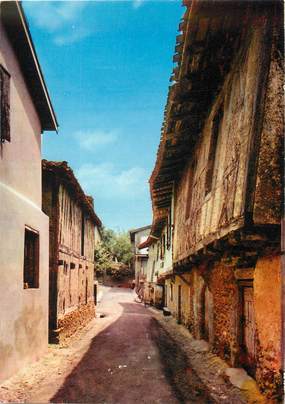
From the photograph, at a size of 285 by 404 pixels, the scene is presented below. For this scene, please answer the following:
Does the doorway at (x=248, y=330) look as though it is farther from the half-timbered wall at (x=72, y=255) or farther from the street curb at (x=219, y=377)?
the half-timbered wall at (x=72, y=255)

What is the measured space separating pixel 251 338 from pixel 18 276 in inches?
186

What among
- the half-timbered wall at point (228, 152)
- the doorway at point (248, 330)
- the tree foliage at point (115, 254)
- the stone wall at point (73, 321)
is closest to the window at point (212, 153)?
the half-timbered wall at point (228, 152)

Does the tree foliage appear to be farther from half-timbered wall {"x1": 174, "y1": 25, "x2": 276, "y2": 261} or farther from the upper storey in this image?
the upper storey

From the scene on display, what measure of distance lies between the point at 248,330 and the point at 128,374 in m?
2.72

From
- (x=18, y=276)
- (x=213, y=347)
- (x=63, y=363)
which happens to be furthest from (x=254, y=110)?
(x=63, y=363)

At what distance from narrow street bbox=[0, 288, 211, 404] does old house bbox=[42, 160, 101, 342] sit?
131cm

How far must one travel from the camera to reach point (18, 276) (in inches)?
299

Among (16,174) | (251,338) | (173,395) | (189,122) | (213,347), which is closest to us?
(173,395)

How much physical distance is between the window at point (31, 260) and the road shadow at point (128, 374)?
2350mm

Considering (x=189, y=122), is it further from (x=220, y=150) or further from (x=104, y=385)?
(x=104, y=385)

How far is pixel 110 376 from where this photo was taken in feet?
25.8

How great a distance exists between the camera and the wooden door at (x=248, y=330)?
7.07 metres

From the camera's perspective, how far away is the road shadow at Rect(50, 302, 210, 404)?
6488 mm

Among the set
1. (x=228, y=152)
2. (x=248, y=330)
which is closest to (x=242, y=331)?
(x=248, y=330)
